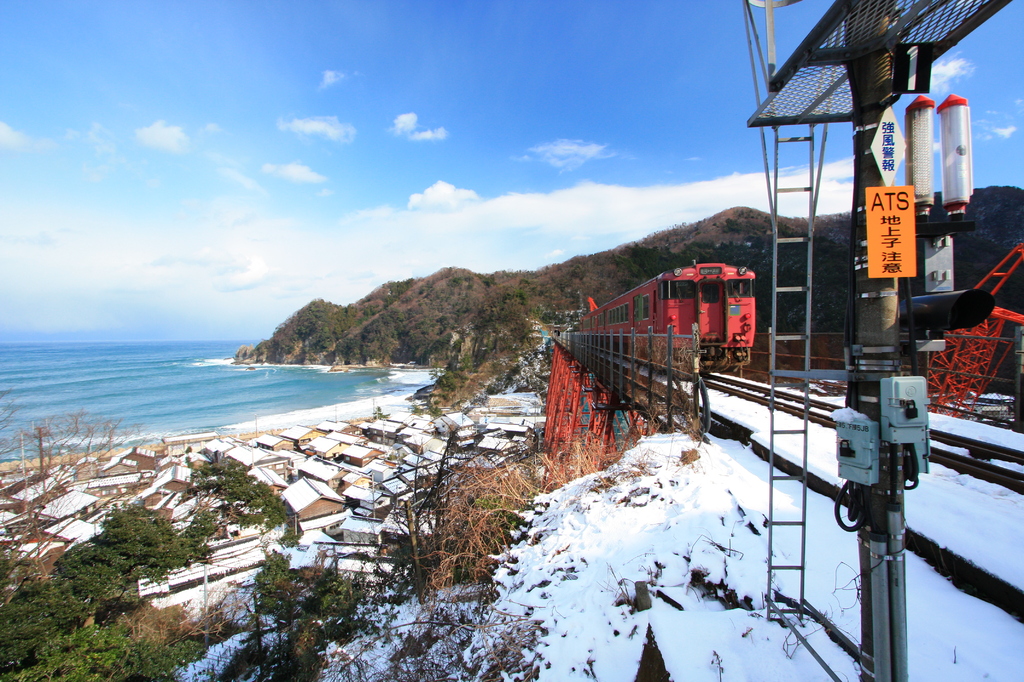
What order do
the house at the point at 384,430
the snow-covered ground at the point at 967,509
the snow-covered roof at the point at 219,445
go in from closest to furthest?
1. the snow-covered ground at the point at 967,509
2. the snow-covered roof at the point at 219,445
3. the house at the point at 384,430

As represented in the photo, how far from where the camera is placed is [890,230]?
5.36 ft

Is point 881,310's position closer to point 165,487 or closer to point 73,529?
point 73,529

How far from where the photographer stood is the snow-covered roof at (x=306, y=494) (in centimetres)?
1858

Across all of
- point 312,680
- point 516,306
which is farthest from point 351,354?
point 312,680

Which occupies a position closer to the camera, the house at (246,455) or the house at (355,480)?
the house at (355,480)

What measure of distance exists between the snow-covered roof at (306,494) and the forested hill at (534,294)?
2092 centimetres

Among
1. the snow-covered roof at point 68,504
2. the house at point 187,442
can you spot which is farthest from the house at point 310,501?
the house at point 187,442

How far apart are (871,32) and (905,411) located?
152cm

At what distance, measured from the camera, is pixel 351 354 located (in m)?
90.6

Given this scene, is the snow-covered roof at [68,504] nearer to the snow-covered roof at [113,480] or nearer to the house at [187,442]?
the snow-covered roof at [113,480]

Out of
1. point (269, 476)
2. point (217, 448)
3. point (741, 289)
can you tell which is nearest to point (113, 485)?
point (217, 448)

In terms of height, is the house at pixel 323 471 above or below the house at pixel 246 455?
below

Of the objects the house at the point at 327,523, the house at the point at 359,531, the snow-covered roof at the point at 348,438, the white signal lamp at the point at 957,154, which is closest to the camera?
the white signal lamp at the point at 957,154

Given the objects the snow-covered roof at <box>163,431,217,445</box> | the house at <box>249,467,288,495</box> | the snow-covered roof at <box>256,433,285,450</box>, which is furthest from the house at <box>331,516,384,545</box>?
the snow-covered roof at <box>163,431,217,445</box>
